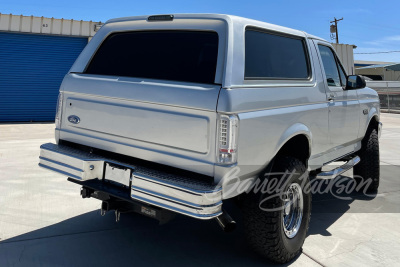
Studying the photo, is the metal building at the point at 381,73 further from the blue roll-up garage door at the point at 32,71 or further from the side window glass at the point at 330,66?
the side window glass at the point at 330,66

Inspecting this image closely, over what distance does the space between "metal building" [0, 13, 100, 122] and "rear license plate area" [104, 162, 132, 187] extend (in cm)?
1061

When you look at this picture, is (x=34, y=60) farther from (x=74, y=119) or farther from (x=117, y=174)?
(x=117, y=174)

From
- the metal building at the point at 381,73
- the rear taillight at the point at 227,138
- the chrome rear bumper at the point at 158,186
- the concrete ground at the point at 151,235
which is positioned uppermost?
the metal building at the point at 381,73

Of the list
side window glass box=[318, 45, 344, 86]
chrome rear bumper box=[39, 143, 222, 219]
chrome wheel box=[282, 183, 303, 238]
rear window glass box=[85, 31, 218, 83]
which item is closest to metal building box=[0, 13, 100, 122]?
rear window glass box=[85, 31, 218, 83]

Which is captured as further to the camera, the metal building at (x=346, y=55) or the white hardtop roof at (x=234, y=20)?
the metal building at (x=346, y=55)

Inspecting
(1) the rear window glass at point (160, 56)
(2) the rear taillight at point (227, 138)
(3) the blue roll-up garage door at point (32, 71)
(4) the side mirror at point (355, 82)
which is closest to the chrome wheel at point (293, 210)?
(2) the rear taillight at point (227, 138)

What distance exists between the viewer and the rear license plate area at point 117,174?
2.54m

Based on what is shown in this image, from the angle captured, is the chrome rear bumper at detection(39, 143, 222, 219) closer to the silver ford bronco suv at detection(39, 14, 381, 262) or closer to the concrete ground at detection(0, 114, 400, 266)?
the silver ford bronco suv at detection(39, 14, 381, 262)

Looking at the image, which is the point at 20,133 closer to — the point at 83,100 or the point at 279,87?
the point at 83,100

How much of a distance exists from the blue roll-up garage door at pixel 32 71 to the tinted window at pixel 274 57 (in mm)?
11411

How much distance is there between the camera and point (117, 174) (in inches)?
103

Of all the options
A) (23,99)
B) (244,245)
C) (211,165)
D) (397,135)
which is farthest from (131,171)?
(23,99)

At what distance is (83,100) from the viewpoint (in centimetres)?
294

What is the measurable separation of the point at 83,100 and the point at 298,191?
6.67 feet
